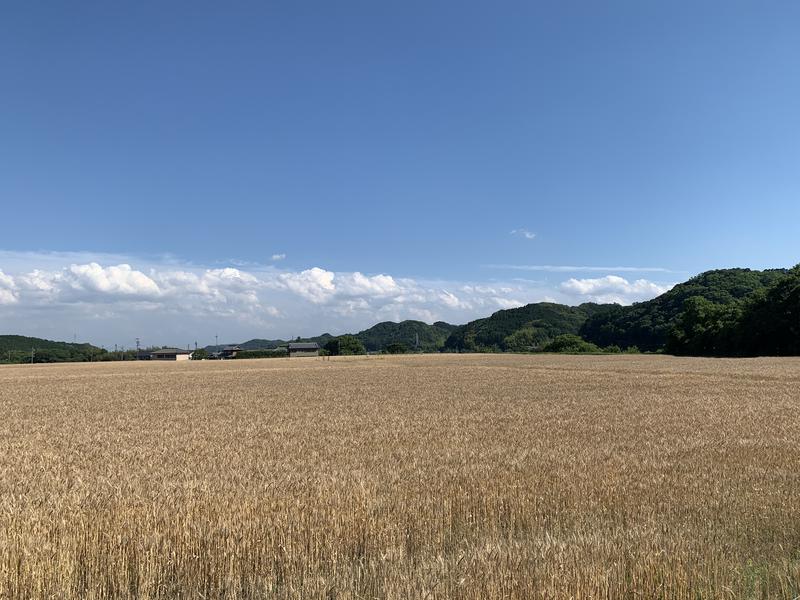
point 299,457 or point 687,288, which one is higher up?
point 687,288

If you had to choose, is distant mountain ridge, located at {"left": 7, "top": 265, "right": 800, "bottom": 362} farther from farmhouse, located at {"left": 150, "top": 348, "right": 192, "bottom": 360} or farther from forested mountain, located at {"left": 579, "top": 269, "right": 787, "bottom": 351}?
farmhouse, located at {"left": 150, "top": 348, "right": 192, "bottom": 360}

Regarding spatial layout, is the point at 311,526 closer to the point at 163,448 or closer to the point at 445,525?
the point at 445,525

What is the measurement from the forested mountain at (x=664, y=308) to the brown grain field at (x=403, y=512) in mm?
136562

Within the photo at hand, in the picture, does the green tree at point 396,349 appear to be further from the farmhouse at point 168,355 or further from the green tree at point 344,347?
the farmhouse at point 168,355

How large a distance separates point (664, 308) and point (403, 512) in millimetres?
158941

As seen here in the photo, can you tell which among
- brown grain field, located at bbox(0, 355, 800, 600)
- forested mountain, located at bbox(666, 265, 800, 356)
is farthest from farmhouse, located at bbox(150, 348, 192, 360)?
brown grain field, located at bbox(0, 355, 800, 600)

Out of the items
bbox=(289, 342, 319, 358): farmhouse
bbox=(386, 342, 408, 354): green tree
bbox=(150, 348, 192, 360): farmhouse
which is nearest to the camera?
bbox=(289, 342, 319, 358): farmhouse

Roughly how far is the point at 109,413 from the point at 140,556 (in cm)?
1813

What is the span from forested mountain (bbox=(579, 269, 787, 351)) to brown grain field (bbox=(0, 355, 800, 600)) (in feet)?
448

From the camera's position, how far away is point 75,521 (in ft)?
22.8

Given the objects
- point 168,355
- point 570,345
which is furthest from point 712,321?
point 168,355

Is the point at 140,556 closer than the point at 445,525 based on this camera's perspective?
Yes

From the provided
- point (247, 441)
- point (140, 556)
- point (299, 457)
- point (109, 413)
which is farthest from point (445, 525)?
point (109, 413)

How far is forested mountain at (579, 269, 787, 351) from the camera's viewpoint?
458 ft
